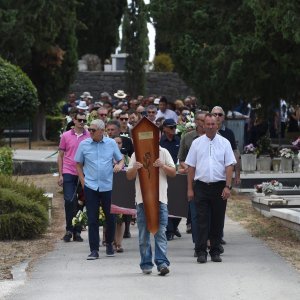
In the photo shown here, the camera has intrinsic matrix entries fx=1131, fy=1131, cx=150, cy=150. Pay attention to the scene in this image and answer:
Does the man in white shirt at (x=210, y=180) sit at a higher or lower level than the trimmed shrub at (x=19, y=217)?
higher

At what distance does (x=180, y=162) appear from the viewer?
14672mm

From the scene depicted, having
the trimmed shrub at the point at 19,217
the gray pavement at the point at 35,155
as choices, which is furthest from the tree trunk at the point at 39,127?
the trimmed shrub at the point at 19,217

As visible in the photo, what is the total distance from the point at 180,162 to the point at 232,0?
446 inches

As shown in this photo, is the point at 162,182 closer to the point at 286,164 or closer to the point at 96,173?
the point at 96,173

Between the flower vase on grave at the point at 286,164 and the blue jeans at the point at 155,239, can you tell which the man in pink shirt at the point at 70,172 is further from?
the flower vase on grave at the point at 286,164

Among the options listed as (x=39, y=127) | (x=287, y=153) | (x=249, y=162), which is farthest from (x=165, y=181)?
(x=39, y=127)

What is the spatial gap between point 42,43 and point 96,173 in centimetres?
2079

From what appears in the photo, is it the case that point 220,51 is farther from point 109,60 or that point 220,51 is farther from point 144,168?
point 109,60

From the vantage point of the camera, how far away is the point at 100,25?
4912 cm

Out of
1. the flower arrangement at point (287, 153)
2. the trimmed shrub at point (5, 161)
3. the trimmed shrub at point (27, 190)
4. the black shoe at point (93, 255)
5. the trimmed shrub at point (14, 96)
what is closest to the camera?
the black shoe at point (93, 255)

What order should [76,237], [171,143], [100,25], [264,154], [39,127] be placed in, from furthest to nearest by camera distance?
[100,25] → [39,127] → [264,154] → [171,143] → [76,237]

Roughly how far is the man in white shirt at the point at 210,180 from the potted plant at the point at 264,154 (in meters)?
10.8

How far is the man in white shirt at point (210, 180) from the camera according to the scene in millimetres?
12828

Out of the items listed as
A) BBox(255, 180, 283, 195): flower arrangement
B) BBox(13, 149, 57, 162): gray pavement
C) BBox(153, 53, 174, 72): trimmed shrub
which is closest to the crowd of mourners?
BBox(255, 180, 283, 195): flower arrangement
